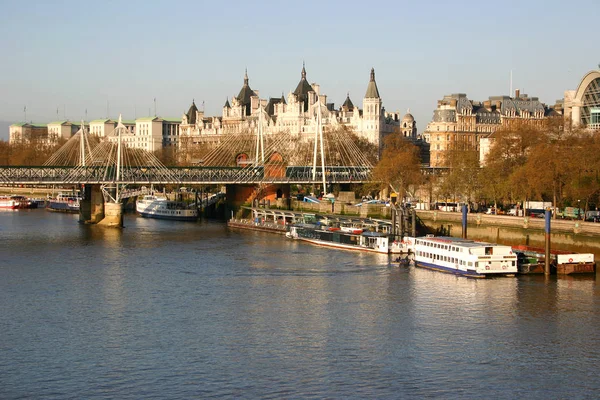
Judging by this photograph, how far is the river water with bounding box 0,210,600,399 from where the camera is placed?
2864 cm

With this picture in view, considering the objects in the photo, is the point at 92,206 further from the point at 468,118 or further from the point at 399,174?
the point at 468,118

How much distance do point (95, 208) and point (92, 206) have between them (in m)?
0.63

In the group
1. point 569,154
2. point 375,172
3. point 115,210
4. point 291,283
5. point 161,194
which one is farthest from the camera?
point 161,194

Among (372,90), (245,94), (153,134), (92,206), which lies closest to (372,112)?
(372,90)

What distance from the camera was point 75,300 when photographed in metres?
40.3

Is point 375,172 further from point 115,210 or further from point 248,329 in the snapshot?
point 248,329

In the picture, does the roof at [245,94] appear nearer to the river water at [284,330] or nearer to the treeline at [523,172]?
the treeline at [523,172]

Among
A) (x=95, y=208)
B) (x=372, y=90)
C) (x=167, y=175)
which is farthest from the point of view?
(x=372, y=90)

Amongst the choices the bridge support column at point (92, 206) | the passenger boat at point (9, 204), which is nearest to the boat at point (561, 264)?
the bridge support column at point (92, 206)

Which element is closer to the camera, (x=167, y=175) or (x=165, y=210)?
(x=167, y=175)

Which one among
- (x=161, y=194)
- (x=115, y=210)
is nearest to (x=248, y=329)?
(x=115, y=210)

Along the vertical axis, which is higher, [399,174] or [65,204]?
[399,174]

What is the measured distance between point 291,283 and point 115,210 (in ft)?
106

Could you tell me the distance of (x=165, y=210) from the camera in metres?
88.2
